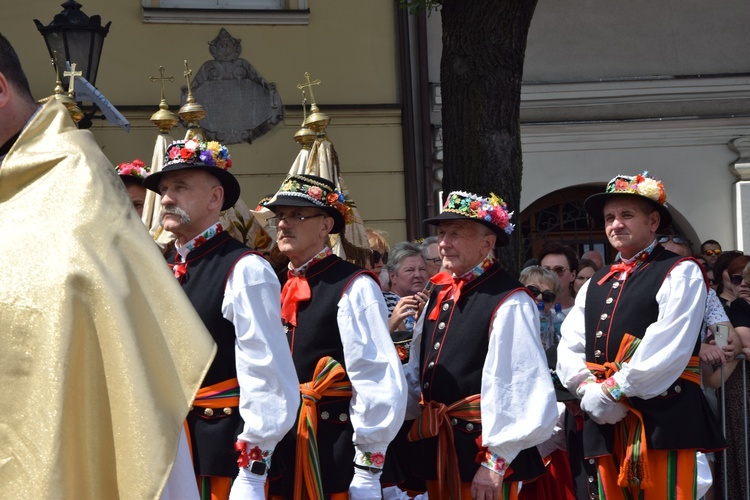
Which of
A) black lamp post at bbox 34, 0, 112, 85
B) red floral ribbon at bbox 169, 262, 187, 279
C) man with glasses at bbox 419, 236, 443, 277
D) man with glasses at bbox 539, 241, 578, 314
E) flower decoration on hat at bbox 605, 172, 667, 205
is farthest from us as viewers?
man with glasses at bbox 419, 236, 443, 277

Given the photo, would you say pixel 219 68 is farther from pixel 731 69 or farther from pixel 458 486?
pixel 458 486

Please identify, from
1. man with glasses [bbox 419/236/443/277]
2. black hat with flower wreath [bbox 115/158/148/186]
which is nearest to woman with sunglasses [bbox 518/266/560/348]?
man with glasses [bbox 419/236/443/277]

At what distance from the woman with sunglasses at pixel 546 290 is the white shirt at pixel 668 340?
1144 mm

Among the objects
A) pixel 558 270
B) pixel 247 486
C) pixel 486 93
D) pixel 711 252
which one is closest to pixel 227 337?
pixel 247 486

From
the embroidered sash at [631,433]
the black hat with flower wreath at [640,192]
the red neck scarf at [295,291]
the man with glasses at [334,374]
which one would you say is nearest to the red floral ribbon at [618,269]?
the black hat with flower wreath at [640,192]

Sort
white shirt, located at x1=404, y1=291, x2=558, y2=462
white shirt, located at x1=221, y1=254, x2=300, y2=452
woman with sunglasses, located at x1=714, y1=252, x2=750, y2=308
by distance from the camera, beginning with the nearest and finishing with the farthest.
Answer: white shirt, located at x1=221, y1=254, x2=300, y2=452
white shirt, located at x1=404, y1=291, x2=558, y2=462
woman with sunglasses, located at x1=714, y1=252, x2=750, y2=308

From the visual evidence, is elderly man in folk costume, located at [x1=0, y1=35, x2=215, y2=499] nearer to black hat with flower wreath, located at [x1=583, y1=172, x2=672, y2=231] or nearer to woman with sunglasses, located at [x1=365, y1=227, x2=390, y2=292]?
black hat with flower wreath, located at [x1=583, y1=172, x2=672, y2=231]

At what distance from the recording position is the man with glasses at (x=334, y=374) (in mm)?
4375

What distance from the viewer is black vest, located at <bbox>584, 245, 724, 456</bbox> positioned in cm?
502

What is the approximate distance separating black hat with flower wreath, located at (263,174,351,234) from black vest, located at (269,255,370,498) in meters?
0.26

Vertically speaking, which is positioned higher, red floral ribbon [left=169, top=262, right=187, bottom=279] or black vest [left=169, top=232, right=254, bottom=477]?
red floral ribbon [left=169, top=262, right=187, bottom=279]

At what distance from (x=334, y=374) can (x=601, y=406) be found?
1.34 m

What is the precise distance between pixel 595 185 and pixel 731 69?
6.35ft

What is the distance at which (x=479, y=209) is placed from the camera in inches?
198
